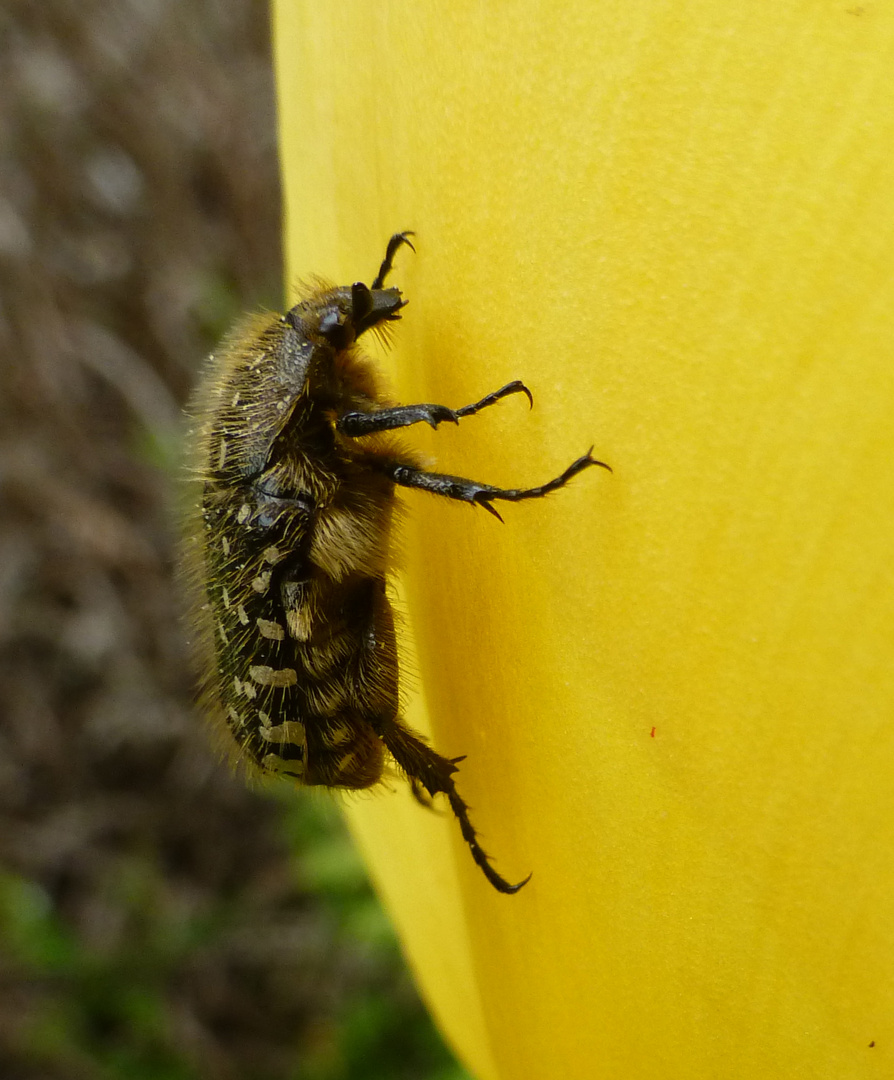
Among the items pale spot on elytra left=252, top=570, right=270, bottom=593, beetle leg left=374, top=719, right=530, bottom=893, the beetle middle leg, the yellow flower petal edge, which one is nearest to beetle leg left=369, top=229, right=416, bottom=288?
the yellow flower petal edge

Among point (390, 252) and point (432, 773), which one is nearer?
point (390, 252)

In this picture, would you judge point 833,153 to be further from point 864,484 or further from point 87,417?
point 87,417

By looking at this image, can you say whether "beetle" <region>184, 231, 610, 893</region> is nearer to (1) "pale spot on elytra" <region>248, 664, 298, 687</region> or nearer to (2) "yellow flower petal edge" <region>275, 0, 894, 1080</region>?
(1) "pale spot on elytra" <region>248, 664, 298, 687</region>

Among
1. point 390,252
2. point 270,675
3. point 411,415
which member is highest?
point 390,252

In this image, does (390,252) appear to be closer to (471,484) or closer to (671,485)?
(471,484)

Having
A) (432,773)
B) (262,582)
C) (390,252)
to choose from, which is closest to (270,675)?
(262,582)

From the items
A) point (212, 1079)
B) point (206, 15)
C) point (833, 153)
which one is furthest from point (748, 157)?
point (206, 15)

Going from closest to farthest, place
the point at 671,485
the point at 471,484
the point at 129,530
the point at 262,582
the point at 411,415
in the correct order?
the point at 671,485
the point at 471,484
the point at 411,415
the point at 262,582
the point at 129,530
